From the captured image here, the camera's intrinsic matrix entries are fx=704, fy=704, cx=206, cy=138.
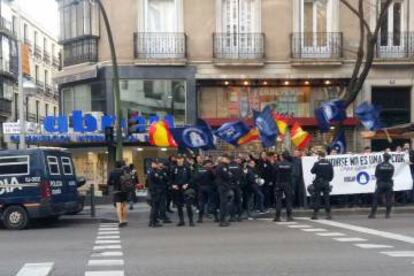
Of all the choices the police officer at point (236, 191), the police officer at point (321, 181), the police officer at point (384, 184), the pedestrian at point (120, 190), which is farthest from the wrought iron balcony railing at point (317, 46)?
the pedestrian at point (120, 190)

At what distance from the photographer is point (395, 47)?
87.8 ft

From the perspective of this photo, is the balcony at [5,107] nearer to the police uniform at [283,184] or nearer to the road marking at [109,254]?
the police uniform at [283,184]

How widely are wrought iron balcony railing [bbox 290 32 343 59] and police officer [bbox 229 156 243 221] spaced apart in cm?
1033

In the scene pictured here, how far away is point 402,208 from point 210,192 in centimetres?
537

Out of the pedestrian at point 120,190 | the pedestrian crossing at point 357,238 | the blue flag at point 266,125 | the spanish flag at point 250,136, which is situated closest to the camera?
the pedestrian crossing at point 357,238

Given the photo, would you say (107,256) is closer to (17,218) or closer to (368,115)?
(17,218)

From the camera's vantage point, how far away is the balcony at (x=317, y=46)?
87.0 feet

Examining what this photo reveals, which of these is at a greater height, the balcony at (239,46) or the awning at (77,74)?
the balcony at (239,46)

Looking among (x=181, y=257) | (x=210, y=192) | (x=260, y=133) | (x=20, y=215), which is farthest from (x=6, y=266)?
(x=260, y=133)

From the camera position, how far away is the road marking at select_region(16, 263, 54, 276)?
384 inches

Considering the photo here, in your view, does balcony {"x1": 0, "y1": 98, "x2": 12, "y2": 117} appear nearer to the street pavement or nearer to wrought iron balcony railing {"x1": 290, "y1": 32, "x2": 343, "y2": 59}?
wrought iron balcony railing {"x1": 290, "y1": 32, "x2": 343, "y2": 59}

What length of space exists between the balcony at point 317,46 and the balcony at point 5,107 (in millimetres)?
27553

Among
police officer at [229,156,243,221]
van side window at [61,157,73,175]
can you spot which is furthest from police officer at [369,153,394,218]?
van side window at [61,157,73,175]

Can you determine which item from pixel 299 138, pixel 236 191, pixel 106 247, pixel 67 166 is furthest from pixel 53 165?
pixel 299 138
